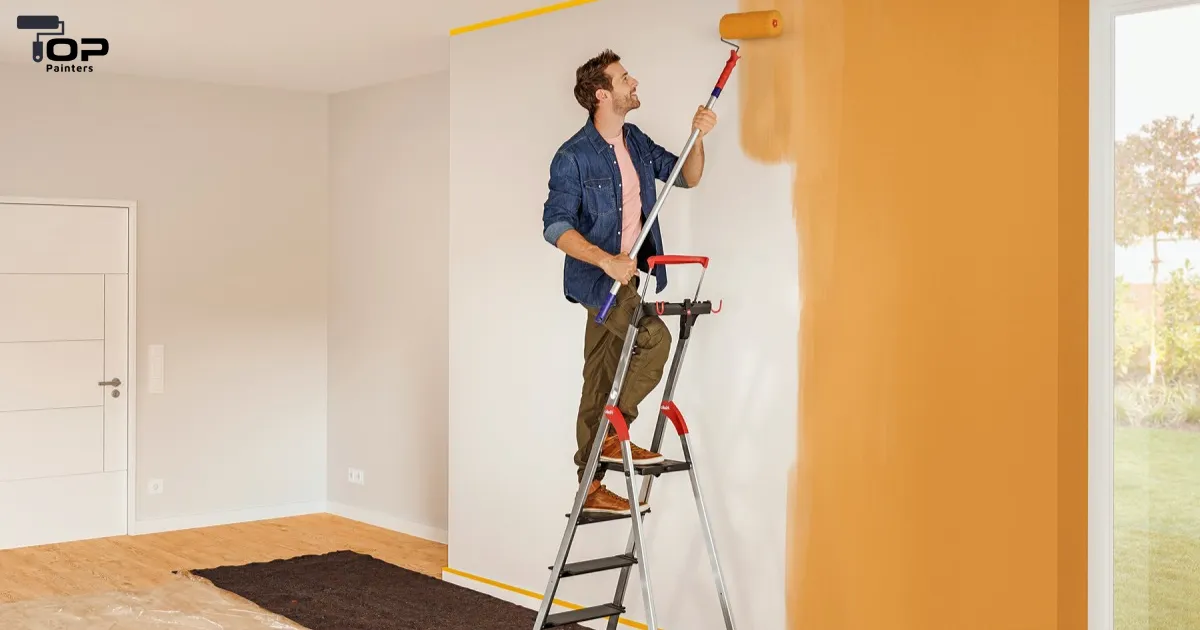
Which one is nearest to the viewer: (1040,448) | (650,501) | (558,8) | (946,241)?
(1040,448)

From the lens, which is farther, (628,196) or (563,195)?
(628,196)

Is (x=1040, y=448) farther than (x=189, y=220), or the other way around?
(x=189, y=220)

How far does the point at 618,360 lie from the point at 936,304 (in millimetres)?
1146

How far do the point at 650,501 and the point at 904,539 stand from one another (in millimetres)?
1150

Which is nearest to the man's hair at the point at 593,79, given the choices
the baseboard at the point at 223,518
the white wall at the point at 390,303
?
the white wall at the point at 390,303

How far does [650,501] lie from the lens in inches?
176

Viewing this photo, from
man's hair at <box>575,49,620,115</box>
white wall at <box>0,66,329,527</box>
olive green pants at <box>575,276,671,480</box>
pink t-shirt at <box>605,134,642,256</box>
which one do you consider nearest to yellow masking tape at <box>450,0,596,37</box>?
man's hair at <box>575,49,620,115</box>

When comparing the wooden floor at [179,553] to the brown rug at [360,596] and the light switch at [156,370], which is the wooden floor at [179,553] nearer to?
the brown rug at [360,596]

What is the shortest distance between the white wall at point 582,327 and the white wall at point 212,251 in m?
2.31

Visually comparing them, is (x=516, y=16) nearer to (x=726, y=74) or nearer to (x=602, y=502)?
(x=726, y=74)

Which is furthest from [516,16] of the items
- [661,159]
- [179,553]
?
[179,553]

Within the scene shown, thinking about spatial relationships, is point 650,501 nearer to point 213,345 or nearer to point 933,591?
point 933,591

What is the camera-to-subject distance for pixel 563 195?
161 inches

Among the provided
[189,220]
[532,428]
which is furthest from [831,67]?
[189,220]
